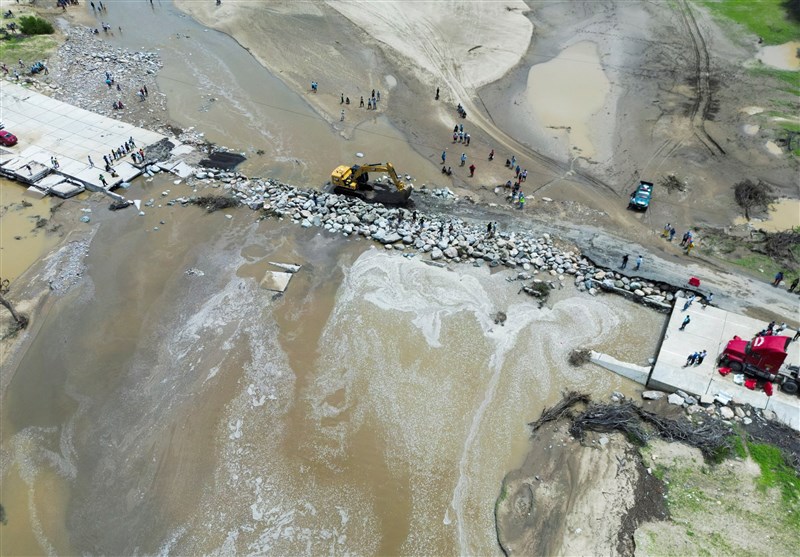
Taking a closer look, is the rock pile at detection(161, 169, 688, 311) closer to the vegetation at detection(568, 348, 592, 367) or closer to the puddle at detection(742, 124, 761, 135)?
the vegetation at detection(568, 348, 592, 367)

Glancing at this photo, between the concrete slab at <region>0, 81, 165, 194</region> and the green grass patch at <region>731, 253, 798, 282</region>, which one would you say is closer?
the green grass patch at <region>731, 253, 798, 282</region>

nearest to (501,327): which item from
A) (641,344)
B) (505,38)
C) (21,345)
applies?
(641,344)

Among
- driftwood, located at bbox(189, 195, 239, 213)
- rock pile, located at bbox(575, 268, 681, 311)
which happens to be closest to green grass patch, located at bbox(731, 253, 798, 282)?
rock pile, located at bbox(575, 268, 681, 311)

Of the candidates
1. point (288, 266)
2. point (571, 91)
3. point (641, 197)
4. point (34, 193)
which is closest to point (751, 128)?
point (571, 91)

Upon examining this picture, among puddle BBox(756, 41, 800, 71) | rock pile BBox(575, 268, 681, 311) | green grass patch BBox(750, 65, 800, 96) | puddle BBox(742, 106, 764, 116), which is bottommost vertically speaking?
rock pile BBox(575, 268, 681, 311)

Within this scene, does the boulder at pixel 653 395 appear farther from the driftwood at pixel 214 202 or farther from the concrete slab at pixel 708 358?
the driftwood at pixel 214 202
